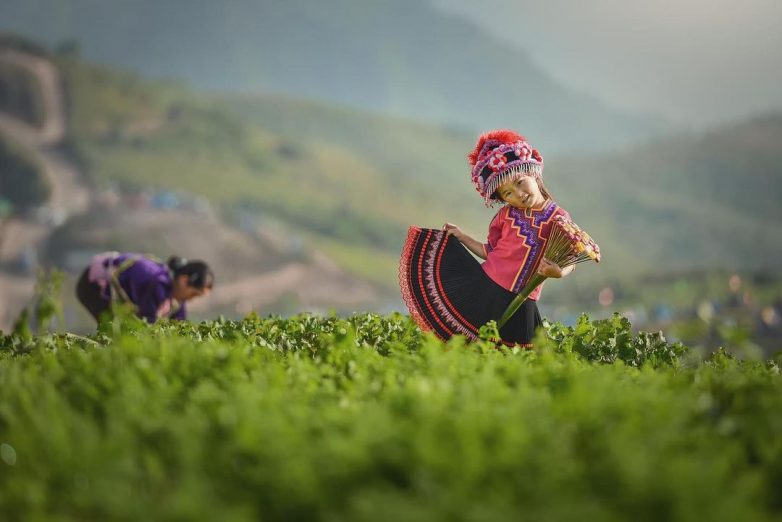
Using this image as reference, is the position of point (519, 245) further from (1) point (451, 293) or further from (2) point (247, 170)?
(2) point (247, 170)

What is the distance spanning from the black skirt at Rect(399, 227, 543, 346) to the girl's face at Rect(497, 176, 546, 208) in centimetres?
51

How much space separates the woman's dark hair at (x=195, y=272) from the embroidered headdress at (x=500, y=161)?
2.90 m

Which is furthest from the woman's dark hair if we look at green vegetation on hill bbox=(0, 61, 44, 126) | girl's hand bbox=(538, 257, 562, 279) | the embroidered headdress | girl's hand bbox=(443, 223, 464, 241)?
green vegetation on hill bbox=(0, 61, 44, 126)

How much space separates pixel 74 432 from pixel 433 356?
1.53 m

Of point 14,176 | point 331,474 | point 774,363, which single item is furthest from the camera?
point 14,176

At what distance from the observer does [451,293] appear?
18.9 feet

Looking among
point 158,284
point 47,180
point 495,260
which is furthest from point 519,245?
point 47,180

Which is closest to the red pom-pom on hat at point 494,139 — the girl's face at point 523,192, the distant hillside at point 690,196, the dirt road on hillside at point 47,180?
the girl's face at point 523,192

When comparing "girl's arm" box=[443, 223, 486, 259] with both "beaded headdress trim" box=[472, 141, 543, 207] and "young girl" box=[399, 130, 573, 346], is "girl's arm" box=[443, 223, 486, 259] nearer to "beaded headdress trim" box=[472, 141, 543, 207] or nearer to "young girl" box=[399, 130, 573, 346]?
"young girl" box=[399, 130, 573, 346]

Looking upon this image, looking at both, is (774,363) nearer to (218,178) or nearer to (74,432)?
(74,432)

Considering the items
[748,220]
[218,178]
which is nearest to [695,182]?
[748,220]

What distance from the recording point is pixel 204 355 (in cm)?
385

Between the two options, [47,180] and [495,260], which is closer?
[495,260]

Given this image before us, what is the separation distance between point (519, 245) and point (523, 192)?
37 cm
